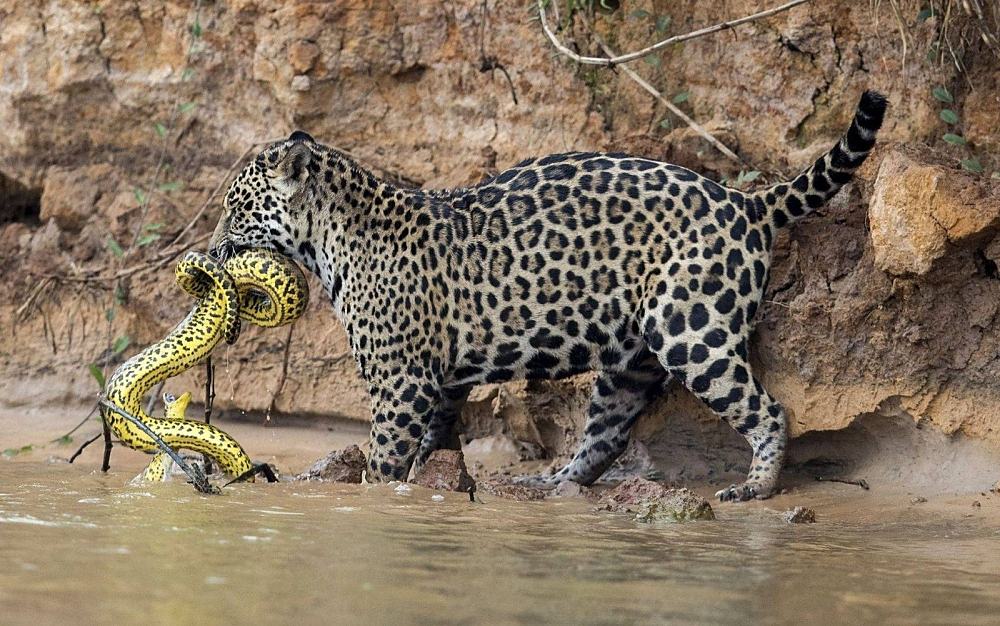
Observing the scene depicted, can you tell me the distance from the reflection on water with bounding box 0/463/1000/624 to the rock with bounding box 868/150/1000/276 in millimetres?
1386

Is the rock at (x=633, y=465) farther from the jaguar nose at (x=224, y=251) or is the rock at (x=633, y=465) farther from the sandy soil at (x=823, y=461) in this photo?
the jaguar nose at (x=224, y=251)

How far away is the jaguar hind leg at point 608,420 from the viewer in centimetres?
757

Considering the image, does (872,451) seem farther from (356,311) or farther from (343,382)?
(343,382)

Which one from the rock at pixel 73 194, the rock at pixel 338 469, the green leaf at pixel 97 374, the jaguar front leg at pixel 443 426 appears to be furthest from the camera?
the rock at pixel 73 194

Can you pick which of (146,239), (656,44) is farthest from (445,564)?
(146,239)

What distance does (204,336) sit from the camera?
717 centimetres

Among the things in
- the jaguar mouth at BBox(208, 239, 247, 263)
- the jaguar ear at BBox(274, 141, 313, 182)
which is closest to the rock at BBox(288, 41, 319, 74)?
the jaguar ear at BBox(274, 141, 313, 182)

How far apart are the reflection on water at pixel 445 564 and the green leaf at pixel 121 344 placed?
10.3 ft

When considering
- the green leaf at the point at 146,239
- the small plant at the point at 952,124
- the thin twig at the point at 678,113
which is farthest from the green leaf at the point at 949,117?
the green leaf at the point at 146,239

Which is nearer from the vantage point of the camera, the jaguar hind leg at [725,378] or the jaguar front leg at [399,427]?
the jaguar hind leg at [725,378]

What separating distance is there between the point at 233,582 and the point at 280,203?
152 inches

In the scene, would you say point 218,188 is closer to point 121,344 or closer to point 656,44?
point 121,344

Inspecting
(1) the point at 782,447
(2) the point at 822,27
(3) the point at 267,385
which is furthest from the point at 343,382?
(2) the point at 822,27

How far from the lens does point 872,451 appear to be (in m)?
7.25
